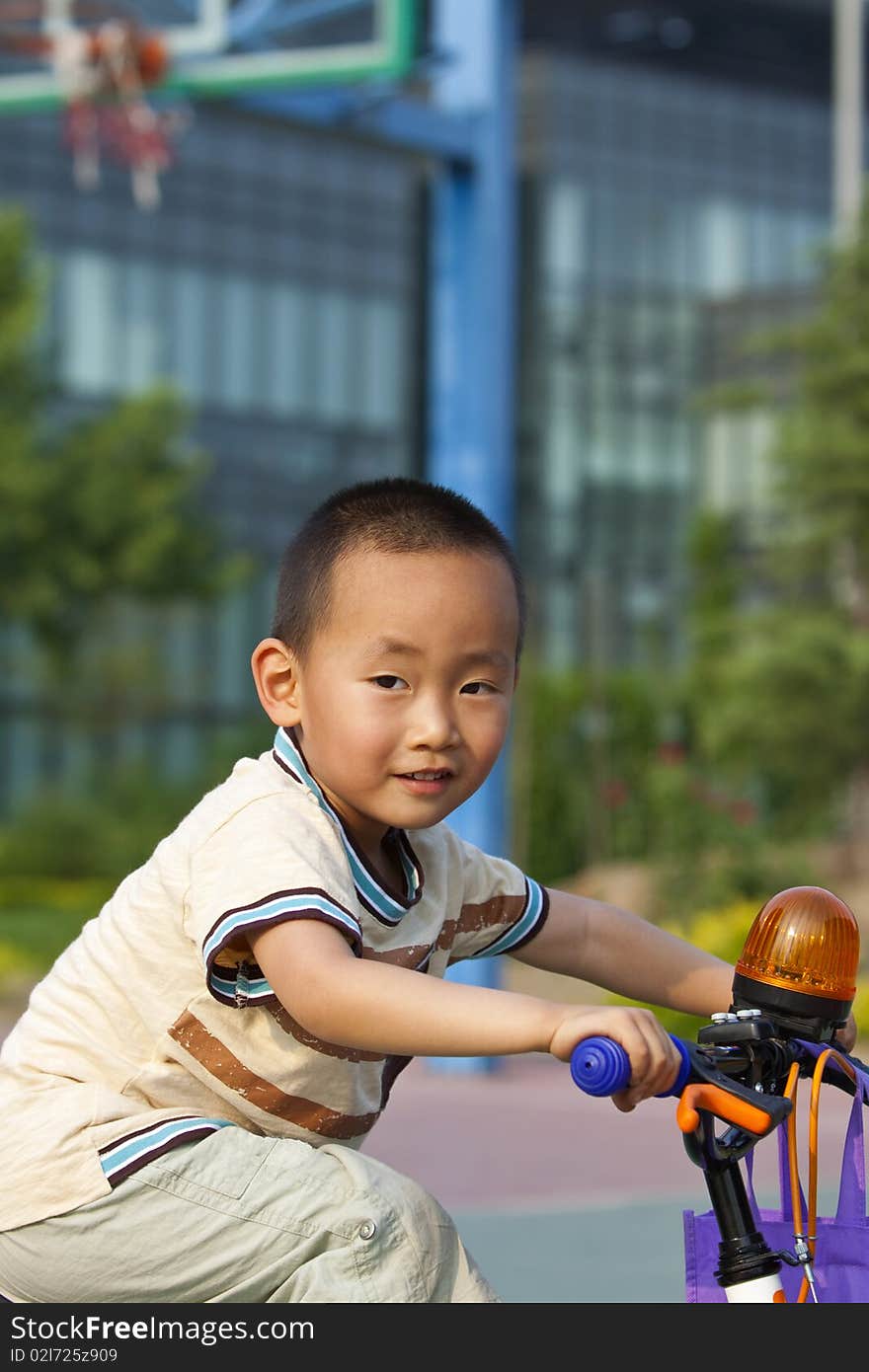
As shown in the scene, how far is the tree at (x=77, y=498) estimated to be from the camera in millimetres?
18656

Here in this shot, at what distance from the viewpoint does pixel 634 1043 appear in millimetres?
1508

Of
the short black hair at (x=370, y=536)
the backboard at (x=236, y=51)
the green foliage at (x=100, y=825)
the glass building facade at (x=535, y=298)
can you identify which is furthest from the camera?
the glass building facade at (x=535, y=298)

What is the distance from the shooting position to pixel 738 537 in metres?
28.1

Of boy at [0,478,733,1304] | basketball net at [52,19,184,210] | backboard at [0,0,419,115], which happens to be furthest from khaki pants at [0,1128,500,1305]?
basketball net at [52,19,184,210]

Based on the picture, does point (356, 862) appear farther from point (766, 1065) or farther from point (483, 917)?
point (766, 1065)

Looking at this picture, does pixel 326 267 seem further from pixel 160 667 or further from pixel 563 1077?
pixel 563 1077

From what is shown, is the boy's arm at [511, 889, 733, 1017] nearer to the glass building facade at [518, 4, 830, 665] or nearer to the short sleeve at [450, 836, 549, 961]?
the short sleeve at [450, 836, 549, 961]

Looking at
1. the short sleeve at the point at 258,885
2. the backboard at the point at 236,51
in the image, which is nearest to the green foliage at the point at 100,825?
the backboard at the point at 236,51

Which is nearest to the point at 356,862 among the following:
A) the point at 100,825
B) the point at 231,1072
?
the point at 231,1072

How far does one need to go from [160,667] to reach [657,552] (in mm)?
9487

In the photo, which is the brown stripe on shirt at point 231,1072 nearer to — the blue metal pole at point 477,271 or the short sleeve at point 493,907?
the short sleeve at point 493,907

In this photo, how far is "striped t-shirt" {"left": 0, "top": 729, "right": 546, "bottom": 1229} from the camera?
1867 mm

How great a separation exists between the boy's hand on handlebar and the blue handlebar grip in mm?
12
